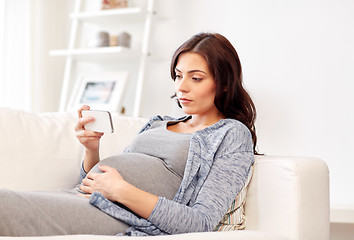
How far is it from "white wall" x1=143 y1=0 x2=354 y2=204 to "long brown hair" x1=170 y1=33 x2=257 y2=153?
37.7 inches

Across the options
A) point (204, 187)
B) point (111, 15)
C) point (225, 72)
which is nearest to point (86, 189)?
point (204, 187)

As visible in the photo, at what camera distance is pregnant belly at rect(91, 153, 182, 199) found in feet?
4.07

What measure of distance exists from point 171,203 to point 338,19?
1556 mm

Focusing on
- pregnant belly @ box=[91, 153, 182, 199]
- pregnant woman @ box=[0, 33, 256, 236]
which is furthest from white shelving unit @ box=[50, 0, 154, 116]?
pregnant belly @ box=[91, 153, 182, 199]

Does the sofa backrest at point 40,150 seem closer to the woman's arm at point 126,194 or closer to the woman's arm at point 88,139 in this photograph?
the woman's arm at point 88,139

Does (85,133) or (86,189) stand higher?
(85,133)

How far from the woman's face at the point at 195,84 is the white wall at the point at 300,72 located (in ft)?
3.53

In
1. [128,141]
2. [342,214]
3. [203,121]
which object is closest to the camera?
[203,121]

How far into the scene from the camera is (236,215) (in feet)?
4.21

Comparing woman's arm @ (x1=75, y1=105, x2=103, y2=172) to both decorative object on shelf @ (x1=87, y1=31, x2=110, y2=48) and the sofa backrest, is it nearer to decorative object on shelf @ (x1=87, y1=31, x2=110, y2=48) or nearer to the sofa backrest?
the sofa backrest

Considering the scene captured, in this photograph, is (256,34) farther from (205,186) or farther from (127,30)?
(205,186)

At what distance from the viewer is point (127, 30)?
302cm

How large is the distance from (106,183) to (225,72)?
49 cm

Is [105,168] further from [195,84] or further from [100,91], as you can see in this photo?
[100,91]
